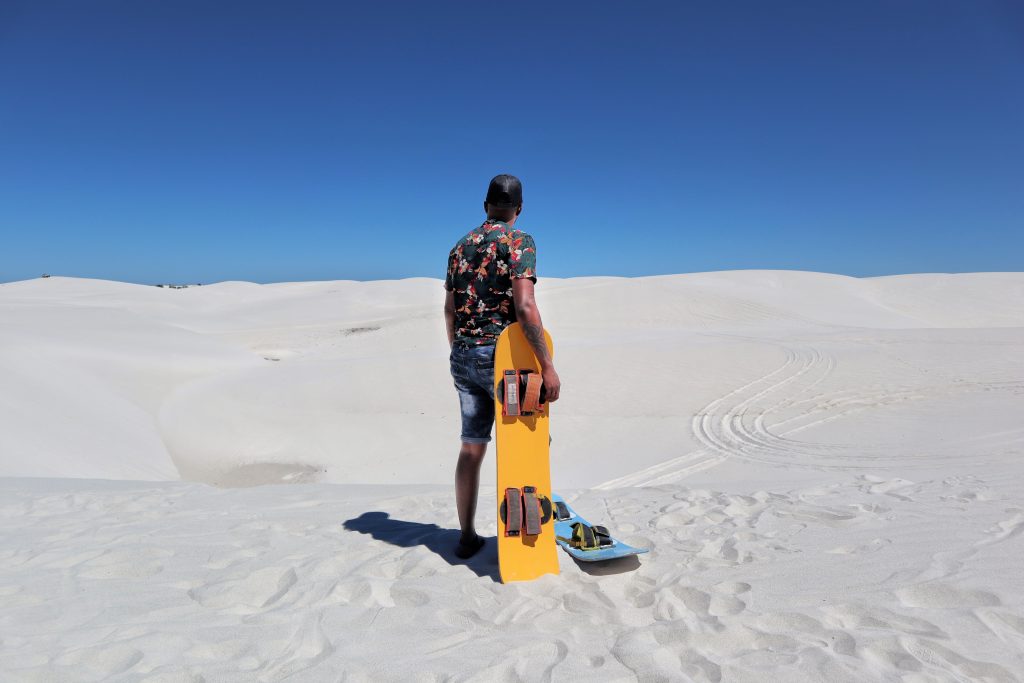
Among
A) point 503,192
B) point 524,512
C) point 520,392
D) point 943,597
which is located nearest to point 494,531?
point 524,512

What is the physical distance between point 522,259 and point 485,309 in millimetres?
355

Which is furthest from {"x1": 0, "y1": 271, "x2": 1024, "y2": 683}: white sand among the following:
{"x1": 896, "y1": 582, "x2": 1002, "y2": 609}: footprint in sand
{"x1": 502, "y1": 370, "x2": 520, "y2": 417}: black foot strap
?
{"x1": 502, "y1": 370, "x2": 520, "y2": 417}: black foot strap

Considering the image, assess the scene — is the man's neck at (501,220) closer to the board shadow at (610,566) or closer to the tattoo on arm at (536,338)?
the tattoo on arm at (536,338)

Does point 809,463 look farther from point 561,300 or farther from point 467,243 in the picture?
point 561,300

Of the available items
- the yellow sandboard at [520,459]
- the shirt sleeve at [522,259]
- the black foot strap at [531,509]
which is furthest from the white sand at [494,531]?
the shirt sleeve at [522,259]

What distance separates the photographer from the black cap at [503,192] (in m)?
3.24

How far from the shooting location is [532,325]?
9.68ft

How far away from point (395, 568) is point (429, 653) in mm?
958

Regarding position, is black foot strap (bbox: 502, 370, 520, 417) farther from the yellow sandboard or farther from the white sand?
the white sand

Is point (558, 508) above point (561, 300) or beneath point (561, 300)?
beneath

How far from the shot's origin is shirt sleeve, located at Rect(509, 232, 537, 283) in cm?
302

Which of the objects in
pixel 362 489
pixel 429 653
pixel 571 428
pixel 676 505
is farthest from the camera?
pixel 571 428

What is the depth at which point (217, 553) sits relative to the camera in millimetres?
3424

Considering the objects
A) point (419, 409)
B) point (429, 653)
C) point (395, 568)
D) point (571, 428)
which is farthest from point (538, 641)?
point (419, 409)
